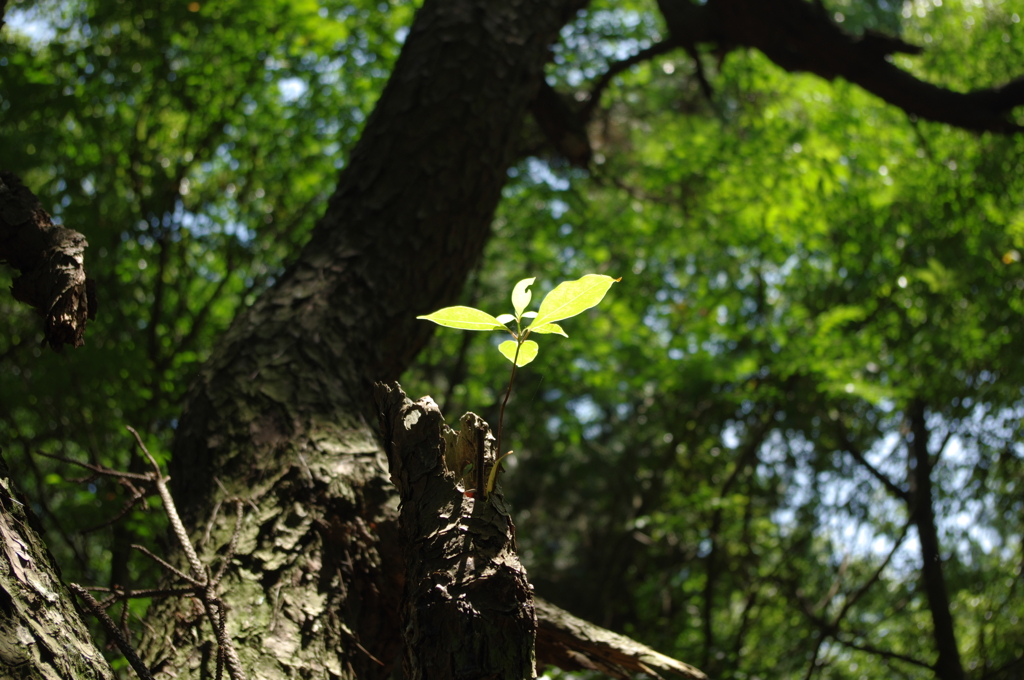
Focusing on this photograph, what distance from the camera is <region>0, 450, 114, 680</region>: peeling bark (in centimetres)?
75

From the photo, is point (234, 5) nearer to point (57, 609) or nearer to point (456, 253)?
point (456, 253)

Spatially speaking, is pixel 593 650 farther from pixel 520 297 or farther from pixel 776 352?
pixel 776 352

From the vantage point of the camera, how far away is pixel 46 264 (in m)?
1.08

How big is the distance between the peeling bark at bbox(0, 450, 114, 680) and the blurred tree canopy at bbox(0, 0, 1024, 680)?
9.67 feet

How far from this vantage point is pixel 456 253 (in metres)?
2.12

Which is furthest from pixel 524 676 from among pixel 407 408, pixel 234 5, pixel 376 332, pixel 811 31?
pixel 234 5

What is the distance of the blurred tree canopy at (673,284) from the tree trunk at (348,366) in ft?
4.78

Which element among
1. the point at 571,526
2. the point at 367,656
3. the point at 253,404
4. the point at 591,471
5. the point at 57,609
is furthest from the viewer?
the point at 571,526

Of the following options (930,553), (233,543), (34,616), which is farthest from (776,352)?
(34,616)

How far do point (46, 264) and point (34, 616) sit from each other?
574mm

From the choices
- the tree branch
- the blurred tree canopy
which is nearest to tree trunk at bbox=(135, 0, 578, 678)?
the tree branch

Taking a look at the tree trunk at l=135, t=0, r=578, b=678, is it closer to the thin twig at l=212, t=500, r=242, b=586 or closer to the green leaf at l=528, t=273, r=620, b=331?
the thin twig at l=212, t=500, r=242, b=586

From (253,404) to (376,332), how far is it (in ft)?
1.38

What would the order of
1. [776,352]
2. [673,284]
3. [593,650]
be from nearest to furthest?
[593,650]
[776,352]
[673,284]
